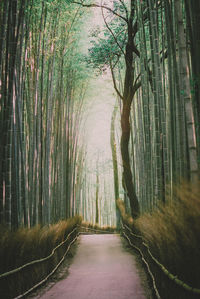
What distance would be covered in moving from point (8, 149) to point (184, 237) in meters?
1.63

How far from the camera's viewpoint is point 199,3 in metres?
1.79

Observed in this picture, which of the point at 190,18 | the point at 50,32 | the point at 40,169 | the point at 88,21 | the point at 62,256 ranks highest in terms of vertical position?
the point at 88,21

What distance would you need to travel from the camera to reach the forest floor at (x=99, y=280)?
2322mm

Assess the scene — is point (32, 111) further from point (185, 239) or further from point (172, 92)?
point (185, 239)

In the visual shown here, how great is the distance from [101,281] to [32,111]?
237 cm

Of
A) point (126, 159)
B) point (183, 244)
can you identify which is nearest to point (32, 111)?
point (126, 159)

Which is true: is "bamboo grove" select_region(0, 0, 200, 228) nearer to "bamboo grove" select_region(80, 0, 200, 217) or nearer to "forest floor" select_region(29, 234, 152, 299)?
"bamboo grove" select_region(80, 0, 200, 217)

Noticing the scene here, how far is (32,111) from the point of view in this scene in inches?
162

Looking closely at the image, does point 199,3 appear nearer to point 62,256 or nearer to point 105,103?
point 62,256

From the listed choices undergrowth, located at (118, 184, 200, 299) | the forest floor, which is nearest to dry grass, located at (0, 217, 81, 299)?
the forest floor

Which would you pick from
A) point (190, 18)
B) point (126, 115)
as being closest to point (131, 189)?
point (126, 115)

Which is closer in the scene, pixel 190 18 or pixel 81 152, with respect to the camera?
pixel 190 18

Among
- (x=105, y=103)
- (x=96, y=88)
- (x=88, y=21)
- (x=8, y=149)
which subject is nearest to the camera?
(x=8, y=149)

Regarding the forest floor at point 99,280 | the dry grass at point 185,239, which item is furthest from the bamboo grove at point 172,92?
the forest floor at point 99,280
